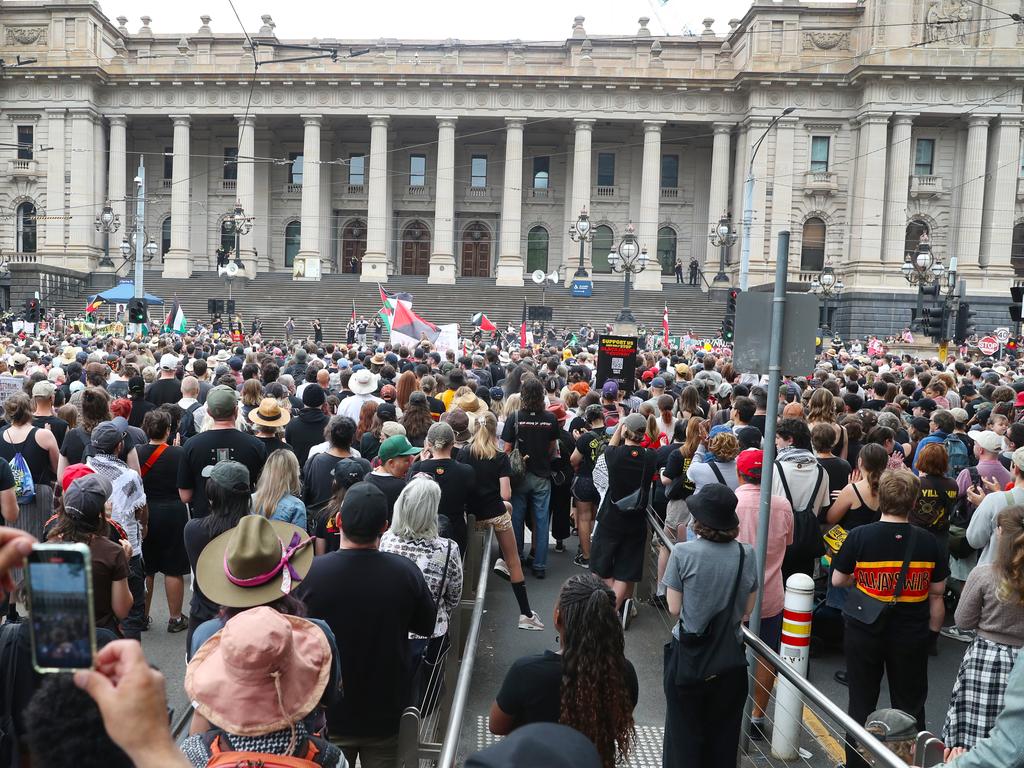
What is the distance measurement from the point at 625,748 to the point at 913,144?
53975 mm

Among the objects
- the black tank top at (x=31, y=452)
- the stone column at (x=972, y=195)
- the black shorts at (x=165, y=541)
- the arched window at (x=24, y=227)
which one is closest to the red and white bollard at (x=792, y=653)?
the black shorts at (x=165, y=541)

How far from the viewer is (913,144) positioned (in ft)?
164

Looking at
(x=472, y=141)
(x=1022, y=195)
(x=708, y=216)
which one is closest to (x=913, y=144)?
(x=1022, y=195)

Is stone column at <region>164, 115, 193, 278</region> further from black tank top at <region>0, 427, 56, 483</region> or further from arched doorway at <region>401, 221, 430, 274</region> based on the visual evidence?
black tank top at <region>0, 427, 56, 483</region>

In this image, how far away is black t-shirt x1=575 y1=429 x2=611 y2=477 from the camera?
31.6 ft

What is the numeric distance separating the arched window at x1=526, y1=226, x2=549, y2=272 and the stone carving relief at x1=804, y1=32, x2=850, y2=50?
63.0 ft

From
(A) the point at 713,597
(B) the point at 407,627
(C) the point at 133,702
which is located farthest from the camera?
(A) the point at 713,597

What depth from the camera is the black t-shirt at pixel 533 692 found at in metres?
3.46

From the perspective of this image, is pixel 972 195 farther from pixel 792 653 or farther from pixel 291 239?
pixel 792 653

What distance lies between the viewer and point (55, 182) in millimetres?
52656

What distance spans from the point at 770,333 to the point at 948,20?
5020cm

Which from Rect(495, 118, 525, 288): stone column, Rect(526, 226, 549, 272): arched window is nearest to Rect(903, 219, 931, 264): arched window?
Rect(526, 226, 549, 272): arched window

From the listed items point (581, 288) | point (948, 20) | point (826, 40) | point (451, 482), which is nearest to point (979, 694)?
point (451, 482)

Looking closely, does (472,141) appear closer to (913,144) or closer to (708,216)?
(708,216)
